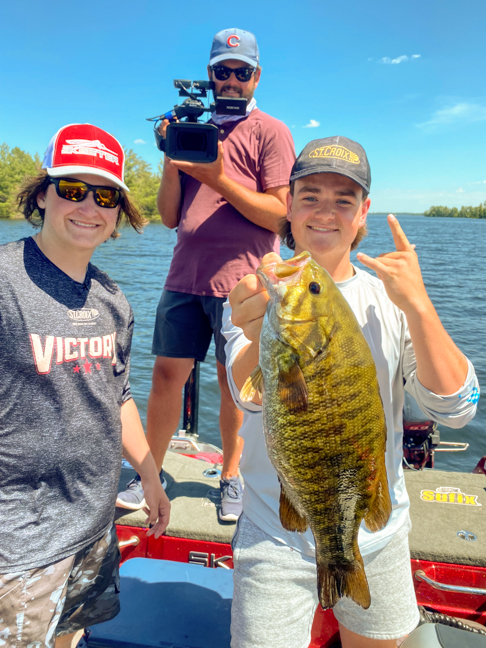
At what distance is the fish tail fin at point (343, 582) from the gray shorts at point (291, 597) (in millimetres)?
413

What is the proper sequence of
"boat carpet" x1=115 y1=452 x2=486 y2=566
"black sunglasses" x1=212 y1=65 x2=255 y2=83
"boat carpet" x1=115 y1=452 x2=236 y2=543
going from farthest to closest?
1. "black sunglasses" x1=212 y1=65 x2=255 y2=83
2. "boat carpet" x1=115 y1=452 x2=236 y2=543
3. "boat carpet" x1=115 y1=452 x2=486 y2=566

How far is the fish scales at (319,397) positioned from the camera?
134cm

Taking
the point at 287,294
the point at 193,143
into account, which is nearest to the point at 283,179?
the point at 193,143

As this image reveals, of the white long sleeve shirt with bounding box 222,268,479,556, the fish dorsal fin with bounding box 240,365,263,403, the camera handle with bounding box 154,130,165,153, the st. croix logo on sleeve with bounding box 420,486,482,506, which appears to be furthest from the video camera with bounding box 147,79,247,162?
the st. croix logo on sleeve with bounding box 420,486,482,506

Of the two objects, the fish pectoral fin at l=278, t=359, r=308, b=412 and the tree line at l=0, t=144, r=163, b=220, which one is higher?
the tree line at l=0, t=144, r=163, b=220

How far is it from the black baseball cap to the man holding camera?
34.5 inches

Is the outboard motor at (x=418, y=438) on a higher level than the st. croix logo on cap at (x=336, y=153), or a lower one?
lower

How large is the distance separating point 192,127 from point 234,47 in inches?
28.7

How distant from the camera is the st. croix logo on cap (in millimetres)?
2006

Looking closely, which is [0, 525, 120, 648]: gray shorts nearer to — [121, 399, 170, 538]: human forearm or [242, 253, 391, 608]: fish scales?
[121, 399, 170, 538]: human forearm

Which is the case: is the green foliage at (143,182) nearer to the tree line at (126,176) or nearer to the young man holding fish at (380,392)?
the tree line at (126,176)

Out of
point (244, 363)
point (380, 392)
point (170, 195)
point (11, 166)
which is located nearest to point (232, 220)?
point (170, 195)

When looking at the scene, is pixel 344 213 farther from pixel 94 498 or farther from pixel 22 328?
pixel 94 498

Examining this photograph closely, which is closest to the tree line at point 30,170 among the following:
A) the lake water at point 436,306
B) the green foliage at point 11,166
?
the green foliage at point 11,166
